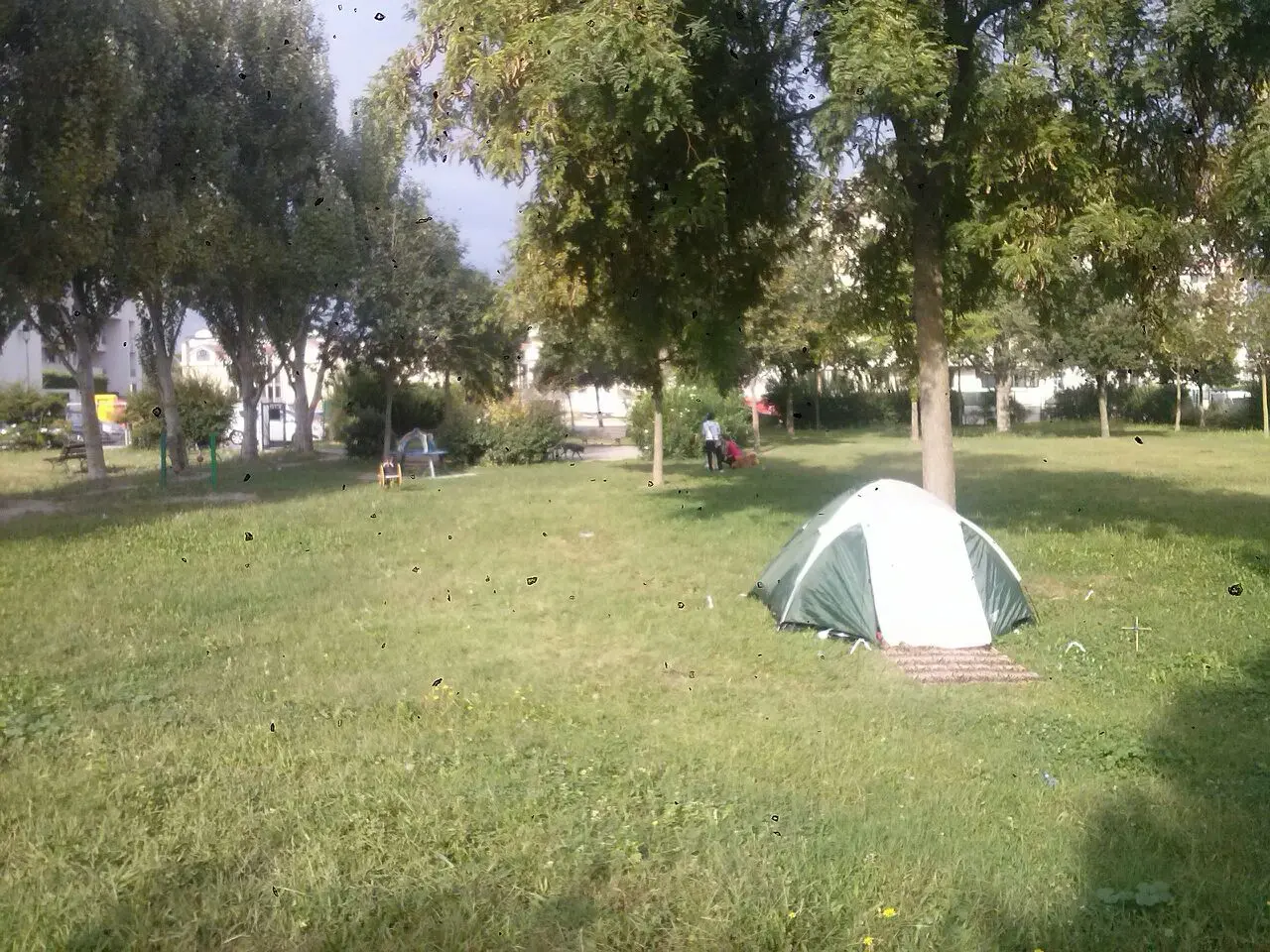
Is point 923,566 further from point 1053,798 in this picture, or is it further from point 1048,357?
point 1048,357

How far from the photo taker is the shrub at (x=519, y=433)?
28031mm

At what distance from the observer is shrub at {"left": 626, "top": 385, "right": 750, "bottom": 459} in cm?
2859

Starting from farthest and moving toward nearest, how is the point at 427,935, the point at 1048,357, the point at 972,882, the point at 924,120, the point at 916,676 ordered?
the point at 1048,357 < the point at 924,120 < the point at 916,676 < the point at 972,882 < the point at 427,935

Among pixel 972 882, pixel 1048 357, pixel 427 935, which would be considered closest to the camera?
pixel 427 935

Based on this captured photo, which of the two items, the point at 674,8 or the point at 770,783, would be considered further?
the point at 674,8

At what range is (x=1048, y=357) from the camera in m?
38.8

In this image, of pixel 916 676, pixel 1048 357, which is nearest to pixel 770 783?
pixel 916 676

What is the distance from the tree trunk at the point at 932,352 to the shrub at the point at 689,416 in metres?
16.4

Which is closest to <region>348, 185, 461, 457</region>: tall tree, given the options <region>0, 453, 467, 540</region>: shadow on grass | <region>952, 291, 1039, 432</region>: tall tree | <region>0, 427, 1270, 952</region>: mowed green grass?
<region>0, 453, 467, 540</region>: shadow on grass

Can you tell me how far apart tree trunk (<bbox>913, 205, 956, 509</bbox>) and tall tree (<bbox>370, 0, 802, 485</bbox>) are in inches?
67.5

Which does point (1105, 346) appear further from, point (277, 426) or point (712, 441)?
point (277, 426)

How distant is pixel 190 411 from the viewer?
36.8m

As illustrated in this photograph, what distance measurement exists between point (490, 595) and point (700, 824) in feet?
18.9

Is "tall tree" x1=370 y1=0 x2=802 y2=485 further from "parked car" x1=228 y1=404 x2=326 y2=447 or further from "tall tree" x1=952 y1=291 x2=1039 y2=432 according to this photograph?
"parked car" x1=228 y1=404 x2=326 y2=447
